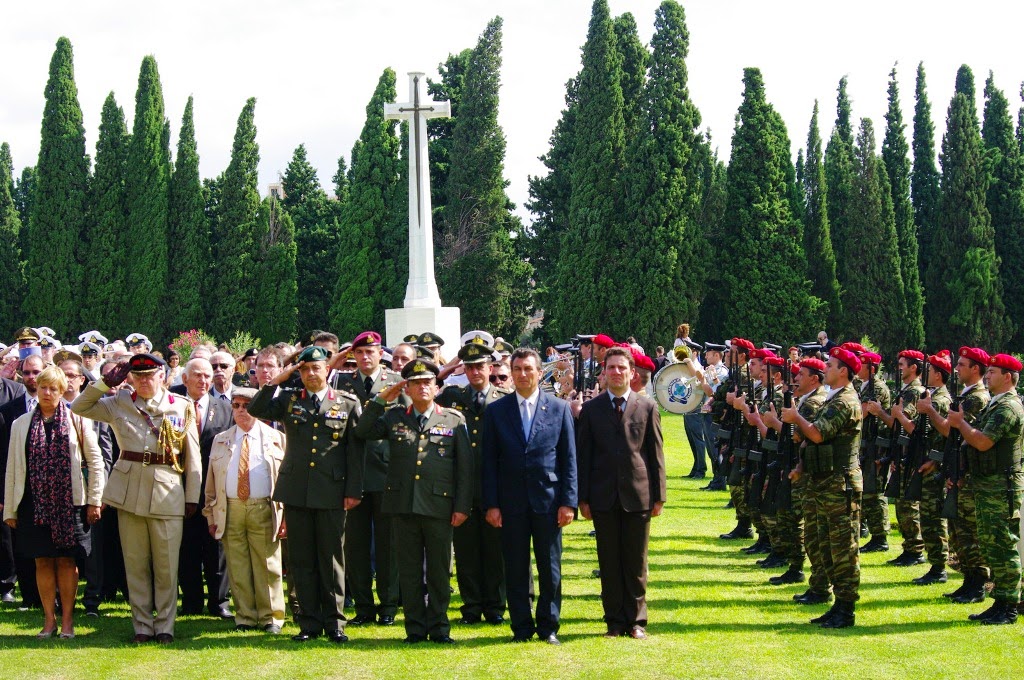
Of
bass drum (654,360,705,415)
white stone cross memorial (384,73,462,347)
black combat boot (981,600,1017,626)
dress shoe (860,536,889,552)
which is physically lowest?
black combat boot (981,600,1017,626)

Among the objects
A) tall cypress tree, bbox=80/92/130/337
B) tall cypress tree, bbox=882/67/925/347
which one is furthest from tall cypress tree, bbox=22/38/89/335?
tall cypress tree, bbox=882/67/925/347

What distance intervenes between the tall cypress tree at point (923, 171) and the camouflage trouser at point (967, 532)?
35.4 meters

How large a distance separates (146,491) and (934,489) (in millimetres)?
6468

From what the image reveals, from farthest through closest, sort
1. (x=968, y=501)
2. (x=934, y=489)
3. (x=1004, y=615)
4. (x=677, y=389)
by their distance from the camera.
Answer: (x=677, y=389)
(x=934, y=489)
(x=968, y=501)
(x=1004, y=615)

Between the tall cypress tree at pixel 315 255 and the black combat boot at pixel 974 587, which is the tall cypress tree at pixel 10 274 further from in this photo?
the black combat boot at pixel 974 587

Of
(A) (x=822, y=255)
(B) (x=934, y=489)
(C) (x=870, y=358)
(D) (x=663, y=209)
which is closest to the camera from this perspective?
(B) (x=934, y=489)

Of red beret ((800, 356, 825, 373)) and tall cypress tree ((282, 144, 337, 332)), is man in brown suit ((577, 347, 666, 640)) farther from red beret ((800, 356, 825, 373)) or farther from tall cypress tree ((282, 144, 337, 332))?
tall cypress tree ((282, 144, 337, 332))

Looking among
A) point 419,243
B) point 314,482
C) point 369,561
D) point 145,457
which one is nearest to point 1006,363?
point 369,561

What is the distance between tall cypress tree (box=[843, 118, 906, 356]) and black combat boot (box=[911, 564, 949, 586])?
31.0m

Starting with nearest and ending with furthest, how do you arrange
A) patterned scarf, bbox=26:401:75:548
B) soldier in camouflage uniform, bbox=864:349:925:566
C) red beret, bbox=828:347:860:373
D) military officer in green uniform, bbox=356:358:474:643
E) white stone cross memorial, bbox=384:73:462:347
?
military officer in green uniform, bbox=356:358:474:643
patterned scarf, bbox=26:401:75:548
red beret, bbox=828:347:860:373
soldier in camouflage uniform, bbox=864:349:925:566
white stone cross memorial, bbox=384:73:462:347

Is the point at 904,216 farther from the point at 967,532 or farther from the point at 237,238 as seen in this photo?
the point at 967,532

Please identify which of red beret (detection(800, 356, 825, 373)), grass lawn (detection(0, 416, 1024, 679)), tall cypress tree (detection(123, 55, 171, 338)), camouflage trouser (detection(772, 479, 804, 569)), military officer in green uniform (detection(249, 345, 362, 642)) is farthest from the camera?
tall cypress tree (detection(123, 55, 171, 338))

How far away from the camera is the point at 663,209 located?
3547 cm

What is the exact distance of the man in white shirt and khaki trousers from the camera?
A: 7820 millimetres
